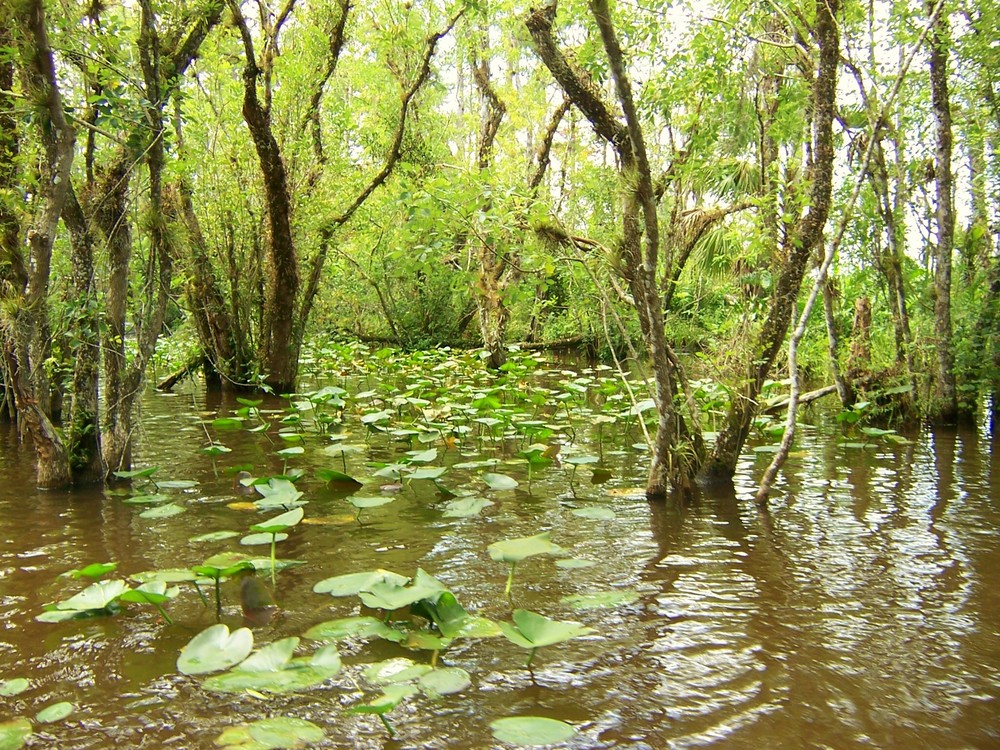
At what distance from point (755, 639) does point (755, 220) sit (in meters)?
2.61

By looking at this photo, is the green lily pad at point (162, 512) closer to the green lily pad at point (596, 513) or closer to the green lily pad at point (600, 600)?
the green lily pad at point (596, 513)

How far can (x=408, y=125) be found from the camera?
12.1m

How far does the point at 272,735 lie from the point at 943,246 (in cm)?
724

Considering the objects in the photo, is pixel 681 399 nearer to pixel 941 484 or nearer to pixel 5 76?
pixel 941 484

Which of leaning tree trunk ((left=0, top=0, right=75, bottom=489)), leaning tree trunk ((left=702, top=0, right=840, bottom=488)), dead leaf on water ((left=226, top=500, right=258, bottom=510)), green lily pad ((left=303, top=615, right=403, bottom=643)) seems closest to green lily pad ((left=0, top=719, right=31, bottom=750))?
green lily pad ((left=303, top=615, right=403, bottom=643))

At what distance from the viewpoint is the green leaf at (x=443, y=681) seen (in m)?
2.11

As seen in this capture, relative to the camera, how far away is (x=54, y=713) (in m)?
2.08

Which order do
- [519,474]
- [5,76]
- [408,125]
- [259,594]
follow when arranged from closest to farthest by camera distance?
[259,594] → [5,76] → [519,474] → [408,125]

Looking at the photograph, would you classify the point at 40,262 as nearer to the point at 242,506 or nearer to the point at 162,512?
the point at 162,512

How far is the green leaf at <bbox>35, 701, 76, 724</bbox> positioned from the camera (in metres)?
2.07

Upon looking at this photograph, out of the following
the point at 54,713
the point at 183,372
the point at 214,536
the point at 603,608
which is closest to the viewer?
the point at 54,713

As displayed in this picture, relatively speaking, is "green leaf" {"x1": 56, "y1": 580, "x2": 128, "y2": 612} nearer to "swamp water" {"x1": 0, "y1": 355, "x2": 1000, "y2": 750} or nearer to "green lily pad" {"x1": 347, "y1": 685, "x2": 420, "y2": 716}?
"swamp water" {"x1": 0, "y1": 355, "x2": 1000, "y2": 750}

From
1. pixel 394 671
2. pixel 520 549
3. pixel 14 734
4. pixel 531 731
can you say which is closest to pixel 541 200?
pixel 520 549

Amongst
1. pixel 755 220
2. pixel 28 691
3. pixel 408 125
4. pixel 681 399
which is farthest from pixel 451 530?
pixel 408 125
